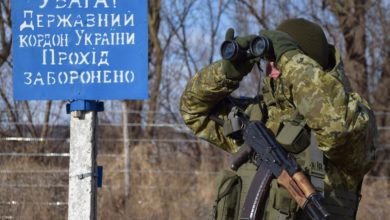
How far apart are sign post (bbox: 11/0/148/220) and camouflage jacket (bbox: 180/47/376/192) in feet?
4.20

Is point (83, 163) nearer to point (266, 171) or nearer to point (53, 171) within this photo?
point (266, 171)

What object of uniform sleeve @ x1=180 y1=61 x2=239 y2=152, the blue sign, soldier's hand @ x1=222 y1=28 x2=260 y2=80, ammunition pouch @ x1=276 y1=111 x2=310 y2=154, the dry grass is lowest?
the dry grass

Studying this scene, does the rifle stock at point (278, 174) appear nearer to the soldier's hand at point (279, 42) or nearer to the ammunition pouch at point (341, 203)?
the ammunition pouch at point (341, 203)

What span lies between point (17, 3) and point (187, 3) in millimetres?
10156

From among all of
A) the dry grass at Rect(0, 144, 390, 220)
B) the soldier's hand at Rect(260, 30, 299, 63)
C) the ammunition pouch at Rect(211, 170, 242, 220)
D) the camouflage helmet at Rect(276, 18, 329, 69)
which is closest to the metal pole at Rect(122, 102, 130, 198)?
the dry grass at Rect(0, 144, 390, 220)

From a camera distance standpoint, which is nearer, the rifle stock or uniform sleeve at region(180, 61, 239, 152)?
the rifle stock

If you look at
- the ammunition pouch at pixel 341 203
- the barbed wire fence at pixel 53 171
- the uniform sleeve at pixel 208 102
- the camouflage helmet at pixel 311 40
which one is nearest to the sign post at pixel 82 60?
→ the uniform sleeve at pixel 208 102

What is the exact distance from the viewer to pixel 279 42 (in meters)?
3.44

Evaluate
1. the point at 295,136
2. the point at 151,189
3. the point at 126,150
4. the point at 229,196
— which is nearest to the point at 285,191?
the point at 295,136

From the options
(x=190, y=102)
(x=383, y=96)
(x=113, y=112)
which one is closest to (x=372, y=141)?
(x=190, y=102)

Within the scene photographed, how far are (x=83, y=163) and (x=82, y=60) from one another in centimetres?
64

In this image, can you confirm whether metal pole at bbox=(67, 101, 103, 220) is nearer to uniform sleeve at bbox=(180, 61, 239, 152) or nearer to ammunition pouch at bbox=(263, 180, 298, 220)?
uniform sleeve at bbox=(180, 61, 239, 152)

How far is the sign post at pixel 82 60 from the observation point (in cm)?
500

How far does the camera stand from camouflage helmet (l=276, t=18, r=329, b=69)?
359cm
